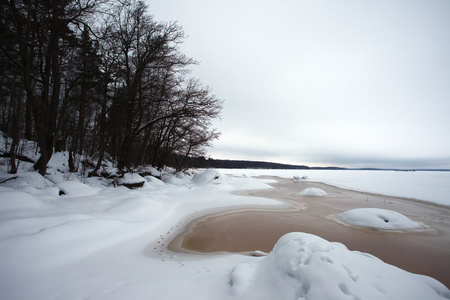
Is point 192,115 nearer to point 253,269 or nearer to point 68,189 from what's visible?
point 68,189

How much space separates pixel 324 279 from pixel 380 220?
621 centimetres

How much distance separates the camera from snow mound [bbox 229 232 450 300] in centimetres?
171

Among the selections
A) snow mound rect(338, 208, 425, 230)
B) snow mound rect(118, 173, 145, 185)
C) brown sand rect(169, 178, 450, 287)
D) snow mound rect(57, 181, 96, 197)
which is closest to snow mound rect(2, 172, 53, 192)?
snow mound rect(57, 181, 96, 197)

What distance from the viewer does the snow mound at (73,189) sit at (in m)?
5.42

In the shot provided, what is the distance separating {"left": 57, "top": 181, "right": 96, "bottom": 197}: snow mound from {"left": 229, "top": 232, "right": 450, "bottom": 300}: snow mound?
18.9ft

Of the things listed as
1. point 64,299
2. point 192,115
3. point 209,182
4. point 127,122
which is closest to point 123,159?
point 127,122

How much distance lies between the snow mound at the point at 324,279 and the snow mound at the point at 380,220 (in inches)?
185

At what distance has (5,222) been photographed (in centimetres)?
280

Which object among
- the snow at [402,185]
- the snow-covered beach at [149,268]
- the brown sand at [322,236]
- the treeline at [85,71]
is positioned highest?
the treeline at [85,71]

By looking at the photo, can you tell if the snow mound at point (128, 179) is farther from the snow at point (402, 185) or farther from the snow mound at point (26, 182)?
the snow at point (402, 185)

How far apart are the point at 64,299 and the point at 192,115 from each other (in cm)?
982

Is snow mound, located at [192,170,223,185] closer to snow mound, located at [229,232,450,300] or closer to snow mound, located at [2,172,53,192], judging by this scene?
snow mound, located at [2,172,53,192]

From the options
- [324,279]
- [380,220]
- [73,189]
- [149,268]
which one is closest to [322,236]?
[380,220]

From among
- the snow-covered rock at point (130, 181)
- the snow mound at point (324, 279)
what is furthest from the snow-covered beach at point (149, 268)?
the snow-covered rock at point (130, 181)
